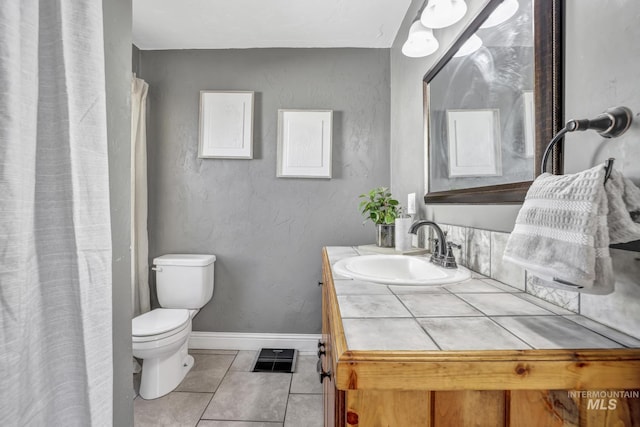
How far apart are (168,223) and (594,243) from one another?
7.88ft

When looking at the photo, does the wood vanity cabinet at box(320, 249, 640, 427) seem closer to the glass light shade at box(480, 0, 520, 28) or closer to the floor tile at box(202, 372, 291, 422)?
the glass light shade at box(480, 0, 520, 28)

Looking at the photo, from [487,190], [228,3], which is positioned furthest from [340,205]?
[228,3]

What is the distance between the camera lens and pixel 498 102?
93cm

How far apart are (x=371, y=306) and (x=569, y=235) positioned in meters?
0.40

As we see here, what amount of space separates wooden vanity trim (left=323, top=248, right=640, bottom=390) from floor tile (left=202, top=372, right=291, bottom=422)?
1.38m

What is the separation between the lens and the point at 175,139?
2.22 meters

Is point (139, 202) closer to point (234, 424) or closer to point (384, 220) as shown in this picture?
point (234, 424)

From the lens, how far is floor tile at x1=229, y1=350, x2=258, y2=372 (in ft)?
6.48

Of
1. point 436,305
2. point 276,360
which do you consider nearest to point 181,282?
point 276,360

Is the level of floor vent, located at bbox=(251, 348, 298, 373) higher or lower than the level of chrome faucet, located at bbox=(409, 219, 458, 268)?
lower

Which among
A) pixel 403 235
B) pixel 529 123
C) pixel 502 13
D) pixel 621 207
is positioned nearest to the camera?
pixel 621 207

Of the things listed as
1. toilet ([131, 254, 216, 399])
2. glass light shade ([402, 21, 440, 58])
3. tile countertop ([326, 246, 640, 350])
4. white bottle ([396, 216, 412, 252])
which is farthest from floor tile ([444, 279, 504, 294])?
toilet ([131, 254, 216, 399])

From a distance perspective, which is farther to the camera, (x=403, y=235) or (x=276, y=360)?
(x=276, y=360)

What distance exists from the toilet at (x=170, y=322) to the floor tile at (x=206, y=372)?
5 centimetres
